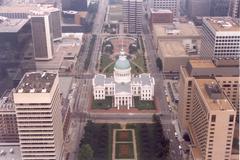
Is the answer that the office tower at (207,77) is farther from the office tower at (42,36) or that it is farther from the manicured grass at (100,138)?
the office tower at (42,36)

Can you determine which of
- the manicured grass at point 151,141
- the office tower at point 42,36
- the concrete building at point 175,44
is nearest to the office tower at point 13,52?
the office tower at point 42,36

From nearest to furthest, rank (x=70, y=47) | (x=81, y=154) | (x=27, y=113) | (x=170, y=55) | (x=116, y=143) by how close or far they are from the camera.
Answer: (x=27, y=113) → (x=81, y=154) → (x=116, y=143) → (x=170, y=55) → (x=70, y=47)

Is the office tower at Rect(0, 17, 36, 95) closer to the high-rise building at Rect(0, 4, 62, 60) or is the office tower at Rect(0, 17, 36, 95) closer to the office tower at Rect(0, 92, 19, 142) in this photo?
the high-rise building at Rect(0, 4, 62, 60)

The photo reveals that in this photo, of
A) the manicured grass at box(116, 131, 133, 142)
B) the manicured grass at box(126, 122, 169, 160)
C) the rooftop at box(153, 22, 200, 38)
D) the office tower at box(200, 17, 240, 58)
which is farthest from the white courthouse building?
the rooftop at box(153, 22, 200, 38)

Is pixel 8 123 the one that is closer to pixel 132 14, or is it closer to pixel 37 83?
pixel 37 83

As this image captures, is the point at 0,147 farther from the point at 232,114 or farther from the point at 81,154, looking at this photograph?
the point at 232,114

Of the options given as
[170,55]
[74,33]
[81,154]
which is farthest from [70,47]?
[81,154]

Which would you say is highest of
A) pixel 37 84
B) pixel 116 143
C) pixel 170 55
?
pixel 37 84
